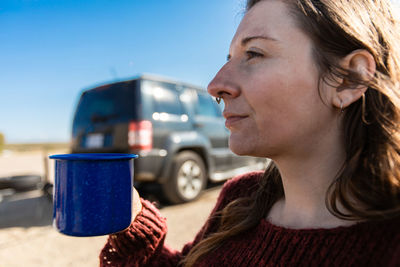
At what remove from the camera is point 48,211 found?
15.5 ft

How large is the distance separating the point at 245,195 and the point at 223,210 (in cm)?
14

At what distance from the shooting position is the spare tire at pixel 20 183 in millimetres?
4520

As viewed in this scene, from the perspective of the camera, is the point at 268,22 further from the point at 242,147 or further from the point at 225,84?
the point at 242,147

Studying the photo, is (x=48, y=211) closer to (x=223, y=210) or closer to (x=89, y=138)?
(x=89, y=138)

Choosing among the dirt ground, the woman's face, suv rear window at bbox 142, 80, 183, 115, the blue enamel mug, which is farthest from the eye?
suv rear window at bbox 142, 80, 183, 115

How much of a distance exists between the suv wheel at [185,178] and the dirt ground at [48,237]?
0.51 ft

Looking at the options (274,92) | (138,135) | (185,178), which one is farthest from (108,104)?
(274,92)

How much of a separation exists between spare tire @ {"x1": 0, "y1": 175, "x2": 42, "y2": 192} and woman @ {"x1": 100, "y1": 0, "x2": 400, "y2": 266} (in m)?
Result: 4.41

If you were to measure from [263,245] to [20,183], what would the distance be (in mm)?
4620

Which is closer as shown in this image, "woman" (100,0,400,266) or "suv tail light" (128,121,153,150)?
"woman" (100,0,400,266)

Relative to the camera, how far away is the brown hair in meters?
0.95

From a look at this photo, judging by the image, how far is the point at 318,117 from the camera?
1.05 metres

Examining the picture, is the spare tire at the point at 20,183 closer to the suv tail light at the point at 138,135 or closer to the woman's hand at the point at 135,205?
the suv tail light at the point at 138,135

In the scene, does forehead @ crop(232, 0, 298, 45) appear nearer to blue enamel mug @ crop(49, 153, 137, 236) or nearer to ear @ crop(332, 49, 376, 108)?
ear @ crop(332, 49, 376, 108)
